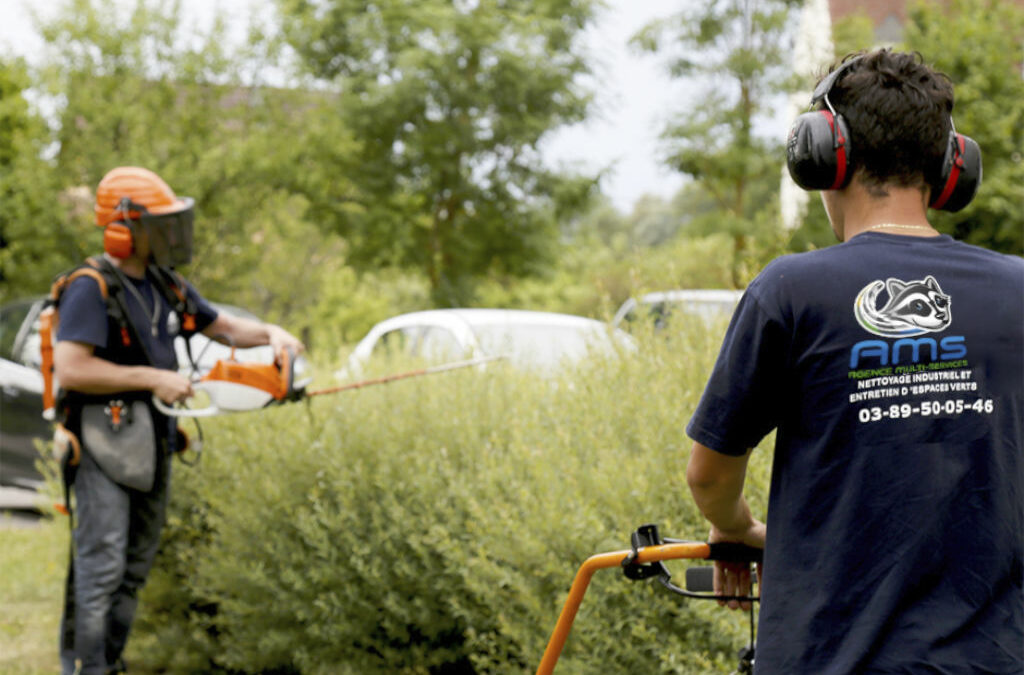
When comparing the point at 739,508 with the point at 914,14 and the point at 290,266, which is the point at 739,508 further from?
the point at 290,266

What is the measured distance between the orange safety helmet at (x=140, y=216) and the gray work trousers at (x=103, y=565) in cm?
85

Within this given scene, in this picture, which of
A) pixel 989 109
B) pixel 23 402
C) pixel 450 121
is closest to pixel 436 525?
pixel 23 402

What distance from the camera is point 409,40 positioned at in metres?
20.7

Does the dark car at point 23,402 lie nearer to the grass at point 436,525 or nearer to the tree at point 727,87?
the grass at point 436,525

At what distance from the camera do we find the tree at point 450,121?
66.0 feet

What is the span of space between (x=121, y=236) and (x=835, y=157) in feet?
11.3

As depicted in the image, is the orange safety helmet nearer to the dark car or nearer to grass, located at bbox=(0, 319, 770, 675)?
grass, located at bbox=(0, 319, 770, 675)

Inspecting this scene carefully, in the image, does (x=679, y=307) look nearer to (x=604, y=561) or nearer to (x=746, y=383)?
(x=604, y=561)

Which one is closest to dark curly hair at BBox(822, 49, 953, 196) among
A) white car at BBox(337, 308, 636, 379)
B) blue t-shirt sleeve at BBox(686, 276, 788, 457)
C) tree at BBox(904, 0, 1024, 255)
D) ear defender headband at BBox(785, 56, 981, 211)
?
ear defender headband at BBox(785, 56, 981, 211)

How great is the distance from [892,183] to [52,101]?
17295 mm

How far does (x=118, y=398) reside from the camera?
4637mm

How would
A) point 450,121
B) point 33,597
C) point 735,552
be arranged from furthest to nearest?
1. point 450,121
2. point 33,597
3. point 735,552

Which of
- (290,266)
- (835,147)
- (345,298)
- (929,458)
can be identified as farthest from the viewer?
(345,298)

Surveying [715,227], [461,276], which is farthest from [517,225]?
[715,227]
